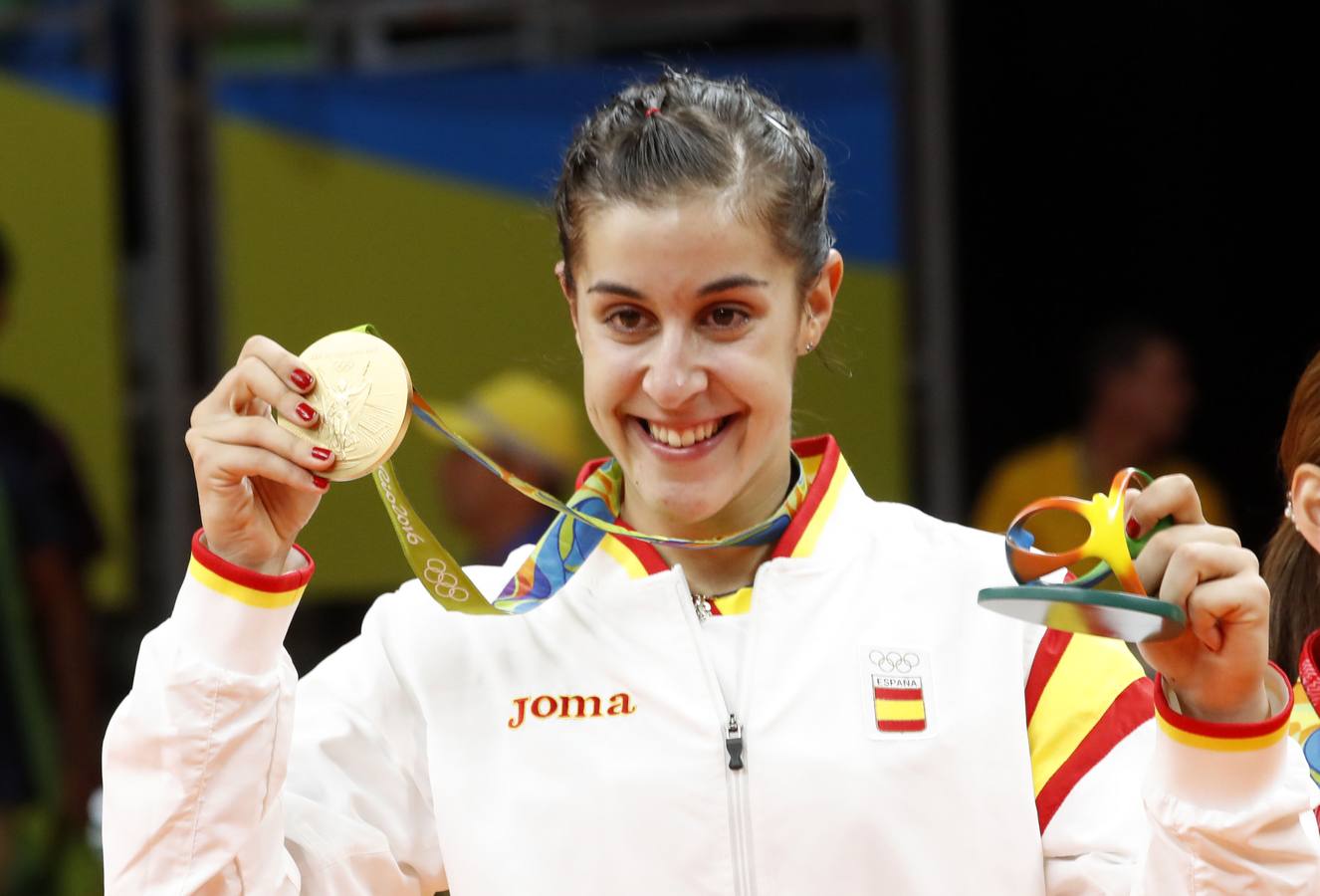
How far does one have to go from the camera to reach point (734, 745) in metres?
1.96

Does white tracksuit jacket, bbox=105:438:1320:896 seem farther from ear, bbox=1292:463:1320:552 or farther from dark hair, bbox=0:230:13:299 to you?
dark hair, bbox=0:230:13:299

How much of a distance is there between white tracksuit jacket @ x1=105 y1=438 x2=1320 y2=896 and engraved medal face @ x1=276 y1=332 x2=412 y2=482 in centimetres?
14

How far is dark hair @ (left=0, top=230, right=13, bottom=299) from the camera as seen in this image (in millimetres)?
4457

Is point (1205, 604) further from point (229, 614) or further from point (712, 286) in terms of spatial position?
point (229, 614)

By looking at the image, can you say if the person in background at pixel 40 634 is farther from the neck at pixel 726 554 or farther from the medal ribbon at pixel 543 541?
the neck at pixel 726 554

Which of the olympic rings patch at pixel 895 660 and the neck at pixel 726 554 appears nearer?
the olympic rings patch at pixel 895 660

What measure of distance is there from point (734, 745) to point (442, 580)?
372 mm

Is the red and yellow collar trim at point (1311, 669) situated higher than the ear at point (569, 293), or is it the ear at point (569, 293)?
the ear at point (569, 293)

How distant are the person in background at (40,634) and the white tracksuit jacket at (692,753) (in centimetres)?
249

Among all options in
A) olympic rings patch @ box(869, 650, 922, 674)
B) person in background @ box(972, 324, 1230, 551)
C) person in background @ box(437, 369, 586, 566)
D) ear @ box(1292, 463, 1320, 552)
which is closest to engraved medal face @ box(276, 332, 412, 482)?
olympic rings patch @ box(869, 650, 922, 674)

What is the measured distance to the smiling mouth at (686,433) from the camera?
205 centimetres

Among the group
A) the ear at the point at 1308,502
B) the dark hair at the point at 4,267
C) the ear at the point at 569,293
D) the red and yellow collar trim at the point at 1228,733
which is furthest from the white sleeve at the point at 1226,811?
the dark hair at the point at 4,267

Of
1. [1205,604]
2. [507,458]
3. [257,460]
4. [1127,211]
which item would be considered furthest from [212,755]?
[1127,211]

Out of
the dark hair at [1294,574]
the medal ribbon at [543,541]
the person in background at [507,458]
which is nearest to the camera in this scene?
the medal ribbon at [543,541]
